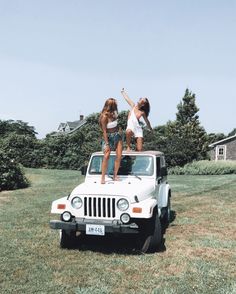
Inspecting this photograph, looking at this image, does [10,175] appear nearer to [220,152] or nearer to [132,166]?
[132,166]

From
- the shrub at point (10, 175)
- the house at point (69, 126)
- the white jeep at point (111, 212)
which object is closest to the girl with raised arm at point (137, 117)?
the white jeep at point (111, 212)

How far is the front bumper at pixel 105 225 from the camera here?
569cm

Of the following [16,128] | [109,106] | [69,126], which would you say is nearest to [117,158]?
[109,106]

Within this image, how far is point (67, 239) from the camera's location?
630cm

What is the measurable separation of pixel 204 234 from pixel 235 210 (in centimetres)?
302

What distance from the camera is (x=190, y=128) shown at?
139 ft

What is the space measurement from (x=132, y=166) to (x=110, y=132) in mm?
818

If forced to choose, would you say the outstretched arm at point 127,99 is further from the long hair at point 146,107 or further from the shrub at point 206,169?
the shrub at point 206,169

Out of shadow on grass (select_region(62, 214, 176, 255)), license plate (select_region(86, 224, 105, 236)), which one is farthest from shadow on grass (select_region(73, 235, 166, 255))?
license plate (select_region(86, 224, 105, 236))

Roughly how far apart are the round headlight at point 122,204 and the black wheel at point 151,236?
0.48 metres

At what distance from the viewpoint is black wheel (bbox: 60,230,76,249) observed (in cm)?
626

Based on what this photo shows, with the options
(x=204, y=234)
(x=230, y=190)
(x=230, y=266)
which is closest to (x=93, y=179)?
(x=204, y=234)

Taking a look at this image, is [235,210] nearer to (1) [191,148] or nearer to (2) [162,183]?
(2) [162,183]

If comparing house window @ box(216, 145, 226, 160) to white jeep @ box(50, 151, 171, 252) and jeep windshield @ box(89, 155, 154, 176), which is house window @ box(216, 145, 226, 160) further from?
white jeep @ box(50, 151, 171, 252)
